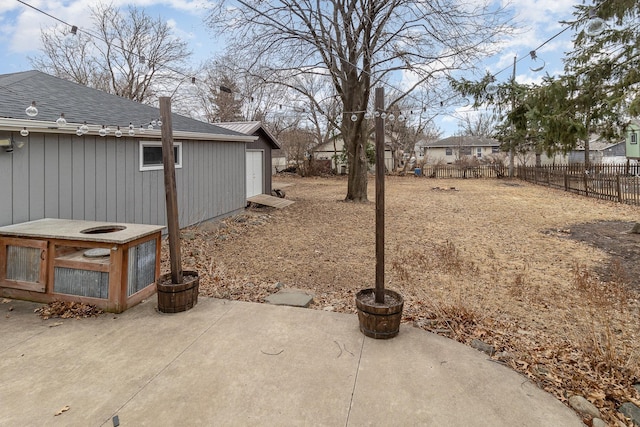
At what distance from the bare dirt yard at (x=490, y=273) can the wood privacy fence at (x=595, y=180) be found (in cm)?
240

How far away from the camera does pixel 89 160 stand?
17.9ft

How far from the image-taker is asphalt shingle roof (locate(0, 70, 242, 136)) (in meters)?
4.82

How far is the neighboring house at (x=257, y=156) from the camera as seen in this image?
40.8 ft

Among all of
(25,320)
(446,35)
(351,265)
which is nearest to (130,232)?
(25,320)

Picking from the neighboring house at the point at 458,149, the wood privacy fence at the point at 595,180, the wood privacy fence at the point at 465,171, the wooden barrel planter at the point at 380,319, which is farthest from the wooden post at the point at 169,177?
the neighboring house at the point at 458,149

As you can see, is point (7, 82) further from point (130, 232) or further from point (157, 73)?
point (157, 73)

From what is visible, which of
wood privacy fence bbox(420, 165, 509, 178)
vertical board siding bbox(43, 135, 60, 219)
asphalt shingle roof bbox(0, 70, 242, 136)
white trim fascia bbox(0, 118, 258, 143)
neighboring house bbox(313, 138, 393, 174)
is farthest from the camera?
neighboring house bbox(313, 138, 393, 174)

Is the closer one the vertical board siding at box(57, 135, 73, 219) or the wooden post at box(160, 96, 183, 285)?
the wooden post at box(160, 96, 183, 285)

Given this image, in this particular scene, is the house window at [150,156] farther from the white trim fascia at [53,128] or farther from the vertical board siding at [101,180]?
the vertical board siding at [101,180]

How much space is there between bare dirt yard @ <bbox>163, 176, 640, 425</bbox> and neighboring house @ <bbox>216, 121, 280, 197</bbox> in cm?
220

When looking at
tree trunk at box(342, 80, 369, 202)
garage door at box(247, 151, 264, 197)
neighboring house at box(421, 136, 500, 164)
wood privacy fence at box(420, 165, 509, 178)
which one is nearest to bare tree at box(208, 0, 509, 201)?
tree trunk at box(342, 80, 369, 202)

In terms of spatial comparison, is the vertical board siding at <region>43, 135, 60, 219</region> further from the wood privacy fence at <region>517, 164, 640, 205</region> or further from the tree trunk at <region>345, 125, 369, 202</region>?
the wood privacy fence at <region>517, 164, 640, 205</region>

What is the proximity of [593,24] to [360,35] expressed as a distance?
240 inches

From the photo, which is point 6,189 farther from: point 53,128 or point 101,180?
point 101,180
